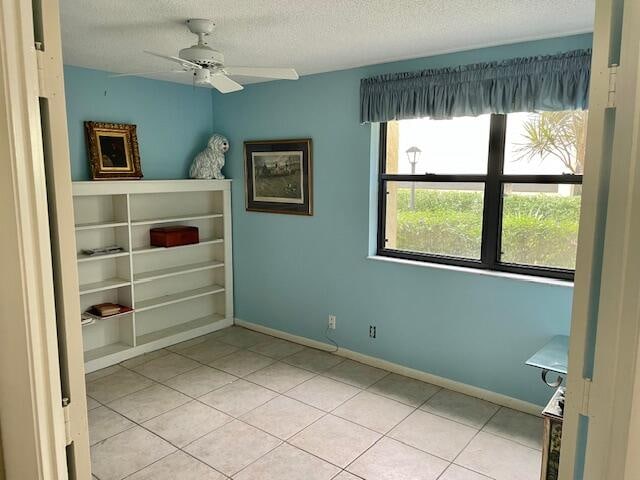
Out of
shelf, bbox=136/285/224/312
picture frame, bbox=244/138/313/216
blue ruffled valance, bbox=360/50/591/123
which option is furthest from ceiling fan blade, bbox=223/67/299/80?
shelf, bbox=136/285/224/312

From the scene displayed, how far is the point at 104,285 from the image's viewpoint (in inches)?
154

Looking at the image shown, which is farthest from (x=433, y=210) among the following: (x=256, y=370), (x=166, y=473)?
(x=166, y=473)

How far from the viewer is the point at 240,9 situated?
2422 millimetres

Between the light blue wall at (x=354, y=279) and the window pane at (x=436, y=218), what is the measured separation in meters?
0.20

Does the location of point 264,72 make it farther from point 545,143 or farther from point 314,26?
point 545,143

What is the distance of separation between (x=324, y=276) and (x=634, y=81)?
3.33m

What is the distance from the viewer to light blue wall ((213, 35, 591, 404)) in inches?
126

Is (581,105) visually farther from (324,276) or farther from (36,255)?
(36,255)

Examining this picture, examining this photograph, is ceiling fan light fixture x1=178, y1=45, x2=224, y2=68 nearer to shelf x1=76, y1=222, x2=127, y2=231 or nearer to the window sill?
shelf x1=76, y1=222, x2=127, y2=231

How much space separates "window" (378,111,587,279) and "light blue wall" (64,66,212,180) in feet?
6.49

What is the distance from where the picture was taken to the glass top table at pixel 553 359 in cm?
249

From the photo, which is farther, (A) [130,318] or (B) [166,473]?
(A) [130,318]

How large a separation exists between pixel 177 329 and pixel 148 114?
203 centimetres

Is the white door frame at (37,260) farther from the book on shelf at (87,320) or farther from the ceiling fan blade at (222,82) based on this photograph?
the book on shelf at (87,320)
